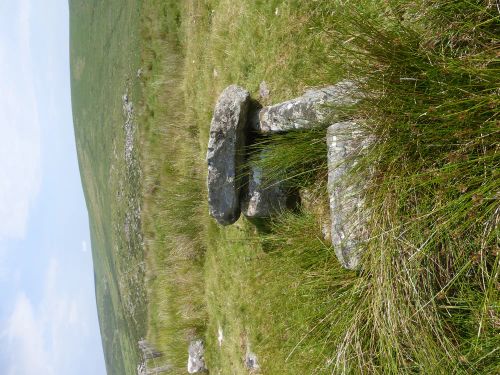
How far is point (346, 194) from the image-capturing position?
411 cm

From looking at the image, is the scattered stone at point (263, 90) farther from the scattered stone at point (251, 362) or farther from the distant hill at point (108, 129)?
the distant hill at point (108, 129)

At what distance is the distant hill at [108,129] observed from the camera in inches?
Result: 558

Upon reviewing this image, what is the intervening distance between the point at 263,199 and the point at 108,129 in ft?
41.1

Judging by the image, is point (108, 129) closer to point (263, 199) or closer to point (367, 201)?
point (263, 199)

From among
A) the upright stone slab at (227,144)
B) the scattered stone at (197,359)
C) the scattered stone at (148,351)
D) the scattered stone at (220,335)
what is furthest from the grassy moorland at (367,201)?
the scattered stone at (148,351)

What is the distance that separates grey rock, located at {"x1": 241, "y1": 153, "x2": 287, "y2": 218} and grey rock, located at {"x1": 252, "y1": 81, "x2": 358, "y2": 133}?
2.27ft

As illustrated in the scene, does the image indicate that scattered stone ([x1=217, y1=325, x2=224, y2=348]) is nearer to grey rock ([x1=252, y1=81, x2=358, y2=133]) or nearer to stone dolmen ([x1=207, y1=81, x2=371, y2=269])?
stone dolmen ([x1=207, y1=81, x2=371, y2=269])

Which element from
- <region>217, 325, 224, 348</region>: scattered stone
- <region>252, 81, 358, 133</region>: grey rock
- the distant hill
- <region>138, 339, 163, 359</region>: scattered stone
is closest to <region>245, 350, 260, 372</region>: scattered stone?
<region>217, 325, 224, 348</region>: scattered stone

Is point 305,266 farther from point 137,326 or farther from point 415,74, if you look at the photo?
point 137,326

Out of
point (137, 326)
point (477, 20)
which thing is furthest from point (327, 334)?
point (137, 326)

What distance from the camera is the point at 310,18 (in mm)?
5555

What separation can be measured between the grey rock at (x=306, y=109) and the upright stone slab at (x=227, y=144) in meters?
0.28

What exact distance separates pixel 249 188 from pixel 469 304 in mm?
3175

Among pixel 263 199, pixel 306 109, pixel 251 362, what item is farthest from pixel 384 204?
pixel 251 362
